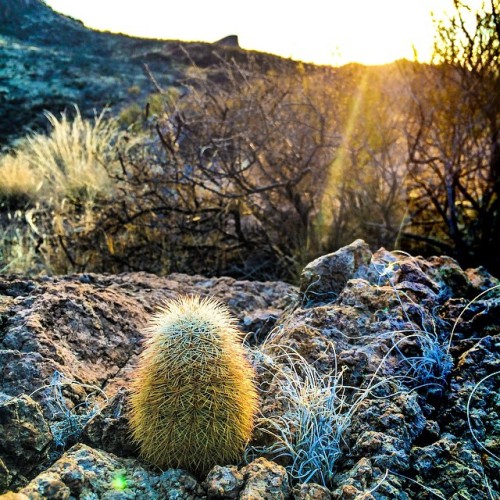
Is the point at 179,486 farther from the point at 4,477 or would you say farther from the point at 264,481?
the point at 4,477

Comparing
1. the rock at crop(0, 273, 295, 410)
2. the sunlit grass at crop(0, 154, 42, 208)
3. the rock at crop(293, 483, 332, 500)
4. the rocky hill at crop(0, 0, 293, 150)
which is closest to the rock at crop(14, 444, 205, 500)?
the rock at crop(293, 483, 332, 500)

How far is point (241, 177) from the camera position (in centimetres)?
655

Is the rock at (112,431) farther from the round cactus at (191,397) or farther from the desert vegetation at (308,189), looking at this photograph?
the desert vegetation at (308,189)

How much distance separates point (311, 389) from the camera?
106 inches

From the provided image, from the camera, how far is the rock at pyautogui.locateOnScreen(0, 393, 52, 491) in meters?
2.40

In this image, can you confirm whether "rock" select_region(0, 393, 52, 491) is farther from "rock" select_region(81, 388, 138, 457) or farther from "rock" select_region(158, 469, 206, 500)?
"rock" select_region(158, 469, 206, 500)

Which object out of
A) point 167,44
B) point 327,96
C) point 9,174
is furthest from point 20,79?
point 327,96

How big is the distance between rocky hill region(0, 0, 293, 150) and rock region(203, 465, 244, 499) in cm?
1570

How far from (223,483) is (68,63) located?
1059 inches

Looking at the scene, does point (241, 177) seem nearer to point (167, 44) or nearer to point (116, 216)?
point (116, 216)

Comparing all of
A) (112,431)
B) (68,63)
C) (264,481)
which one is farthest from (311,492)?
(68,63)

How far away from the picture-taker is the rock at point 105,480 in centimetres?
205

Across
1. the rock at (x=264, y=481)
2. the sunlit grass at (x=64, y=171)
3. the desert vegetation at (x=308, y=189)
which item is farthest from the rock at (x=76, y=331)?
the sunlit grass at (x=64, y=171)

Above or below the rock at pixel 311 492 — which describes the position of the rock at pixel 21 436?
below
